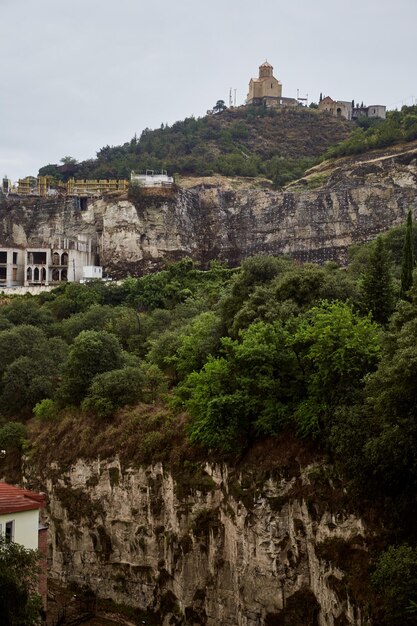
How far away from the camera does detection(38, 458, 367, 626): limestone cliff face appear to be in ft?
66.0

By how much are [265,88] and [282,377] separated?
92977 millimetres

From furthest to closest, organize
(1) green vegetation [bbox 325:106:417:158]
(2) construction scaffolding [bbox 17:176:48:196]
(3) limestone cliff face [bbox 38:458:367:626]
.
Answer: (2) construction scaffolding [bbox 17:176:48:196]
(1) green vegetation [bbox 325:106:417:158]
(3) limestone cliff face [bbox 38:458:367:626]

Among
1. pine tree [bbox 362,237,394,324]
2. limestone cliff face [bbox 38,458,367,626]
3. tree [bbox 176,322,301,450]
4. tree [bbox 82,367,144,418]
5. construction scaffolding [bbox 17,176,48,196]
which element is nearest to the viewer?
limestone cliff face [bbox 38,458,367,626]

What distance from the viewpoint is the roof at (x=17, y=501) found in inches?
763

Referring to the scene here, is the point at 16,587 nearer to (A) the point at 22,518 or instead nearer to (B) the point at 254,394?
(A) the point at 22,518

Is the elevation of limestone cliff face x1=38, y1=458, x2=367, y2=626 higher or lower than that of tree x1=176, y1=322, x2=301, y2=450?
lower

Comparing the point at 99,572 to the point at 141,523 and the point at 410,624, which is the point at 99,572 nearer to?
the point at 141,523

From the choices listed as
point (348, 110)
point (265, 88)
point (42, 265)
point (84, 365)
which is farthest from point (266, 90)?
point (84, 365)

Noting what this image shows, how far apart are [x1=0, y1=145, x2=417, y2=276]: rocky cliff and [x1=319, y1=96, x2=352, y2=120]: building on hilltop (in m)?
38.3

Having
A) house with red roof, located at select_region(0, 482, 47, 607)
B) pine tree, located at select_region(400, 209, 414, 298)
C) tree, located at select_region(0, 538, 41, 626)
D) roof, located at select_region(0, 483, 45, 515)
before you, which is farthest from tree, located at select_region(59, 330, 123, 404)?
tree, located at select_region(0, 538, 41, 626)

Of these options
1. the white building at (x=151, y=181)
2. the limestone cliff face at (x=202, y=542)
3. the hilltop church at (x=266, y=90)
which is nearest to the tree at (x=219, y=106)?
the hilltop church at (x=266, y=90)

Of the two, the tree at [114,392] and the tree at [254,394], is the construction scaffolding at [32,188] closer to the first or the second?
the tree at [114,392]

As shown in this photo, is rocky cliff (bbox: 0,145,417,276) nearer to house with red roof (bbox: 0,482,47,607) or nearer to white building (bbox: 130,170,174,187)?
white building (bbox: 130,170,174,187)

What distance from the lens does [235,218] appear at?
65.6m
